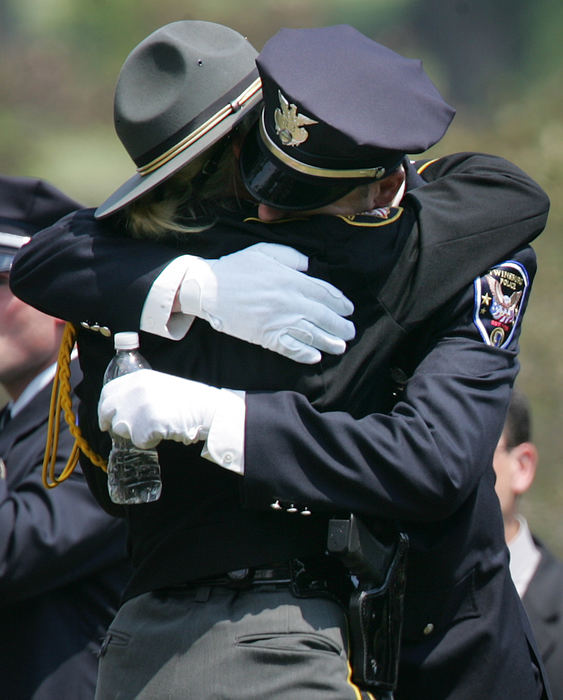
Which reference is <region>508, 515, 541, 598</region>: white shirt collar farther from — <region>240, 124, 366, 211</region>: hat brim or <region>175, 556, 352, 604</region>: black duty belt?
<region>240, 124, 366, 211</region>: hat brim

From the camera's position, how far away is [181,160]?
1913 mm

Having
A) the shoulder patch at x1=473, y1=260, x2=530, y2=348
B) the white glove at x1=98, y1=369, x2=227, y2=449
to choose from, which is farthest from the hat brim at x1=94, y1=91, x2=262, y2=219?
the shoulder patch at x1=473, y1=260, x2=530, y2=348

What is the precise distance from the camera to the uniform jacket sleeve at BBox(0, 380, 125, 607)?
2887 millimetres

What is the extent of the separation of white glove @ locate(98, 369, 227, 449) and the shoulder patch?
453 mm

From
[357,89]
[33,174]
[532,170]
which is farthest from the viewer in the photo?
[33,174]

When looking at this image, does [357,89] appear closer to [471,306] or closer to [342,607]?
[471,306]

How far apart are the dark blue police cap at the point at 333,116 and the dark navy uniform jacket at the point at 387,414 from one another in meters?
0.07

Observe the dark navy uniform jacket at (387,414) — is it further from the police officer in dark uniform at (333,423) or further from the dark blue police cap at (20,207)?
the dark blue police cap at (20,207)

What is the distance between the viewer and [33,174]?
5.42 meters

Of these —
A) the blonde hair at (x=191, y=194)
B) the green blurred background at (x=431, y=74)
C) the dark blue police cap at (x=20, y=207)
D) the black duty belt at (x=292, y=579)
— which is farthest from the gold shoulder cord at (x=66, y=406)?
the green blurred background at (x=431, y=74)

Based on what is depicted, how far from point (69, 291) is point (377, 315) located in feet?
1.76

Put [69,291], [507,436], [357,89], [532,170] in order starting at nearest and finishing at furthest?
[357,89]
[69,291]
[507,436]
[532,170]

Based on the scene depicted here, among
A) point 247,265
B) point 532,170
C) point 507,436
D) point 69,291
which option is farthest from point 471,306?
point 532,170

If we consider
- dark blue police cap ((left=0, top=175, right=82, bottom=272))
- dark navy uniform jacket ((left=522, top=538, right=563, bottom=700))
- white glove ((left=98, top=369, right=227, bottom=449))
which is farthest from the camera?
dark blue police cap ((left=0, top=175, right=82, bottom=272))
